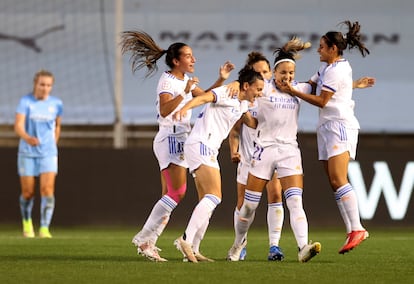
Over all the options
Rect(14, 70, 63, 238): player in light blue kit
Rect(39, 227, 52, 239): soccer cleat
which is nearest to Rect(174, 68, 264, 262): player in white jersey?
Rect(39, 227, 52, 239): soccer cleat

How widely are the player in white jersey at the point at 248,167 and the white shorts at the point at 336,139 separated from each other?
57 centimetres

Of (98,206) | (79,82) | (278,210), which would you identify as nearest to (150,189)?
(98,206)

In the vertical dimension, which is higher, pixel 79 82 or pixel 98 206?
pixel 79 82

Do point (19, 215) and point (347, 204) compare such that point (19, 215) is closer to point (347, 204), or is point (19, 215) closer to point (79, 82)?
point (79, 82)

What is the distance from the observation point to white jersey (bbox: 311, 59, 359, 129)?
36.8ft

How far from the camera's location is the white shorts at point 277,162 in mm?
10828

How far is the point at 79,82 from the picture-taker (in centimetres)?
2228

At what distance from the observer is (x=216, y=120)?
10719mm

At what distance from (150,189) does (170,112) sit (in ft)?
23.6

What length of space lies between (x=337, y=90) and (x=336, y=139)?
0.46m

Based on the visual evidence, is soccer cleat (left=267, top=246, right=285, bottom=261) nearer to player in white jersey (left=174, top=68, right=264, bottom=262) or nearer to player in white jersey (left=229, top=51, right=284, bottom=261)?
player in white jersey (left=229, top=51, right=284, bottom=261)

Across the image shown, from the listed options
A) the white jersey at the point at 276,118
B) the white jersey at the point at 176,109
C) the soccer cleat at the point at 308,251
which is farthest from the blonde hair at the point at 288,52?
the soccer cleat at the point at 308,251

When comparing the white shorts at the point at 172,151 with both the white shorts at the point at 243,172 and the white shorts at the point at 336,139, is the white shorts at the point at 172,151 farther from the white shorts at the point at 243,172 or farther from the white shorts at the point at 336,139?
the white shorts at the point at 336,139

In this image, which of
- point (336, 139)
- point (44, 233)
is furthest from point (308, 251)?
point (44, 233)
